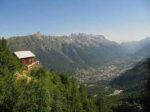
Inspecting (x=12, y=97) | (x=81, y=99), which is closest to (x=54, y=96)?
(x=12, y=97)

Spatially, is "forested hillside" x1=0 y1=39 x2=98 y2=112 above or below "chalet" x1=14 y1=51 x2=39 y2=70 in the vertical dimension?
below

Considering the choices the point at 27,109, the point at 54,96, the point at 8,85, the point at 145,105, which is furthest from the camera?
the point at 54,96

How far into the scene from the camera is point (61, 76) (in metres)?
130

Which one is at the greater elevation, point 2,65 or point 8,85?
point 2,65

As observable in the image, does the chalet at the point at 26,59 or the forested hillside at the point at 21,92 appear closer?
the forested hillside at the point at 21,92

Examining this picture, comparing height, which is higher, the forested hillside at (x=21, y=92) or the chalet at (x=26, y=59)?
the chalet at (x=26, y=59)

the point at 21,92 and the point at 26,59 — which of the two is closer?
the point at 21,92

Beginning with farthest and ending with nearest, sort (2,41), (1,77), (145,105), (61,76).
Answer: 1. (61,76)
2. (2,41)
3. (1,77)
4. (145,105)

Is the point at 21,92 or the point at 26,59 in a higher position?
the point at 26,59

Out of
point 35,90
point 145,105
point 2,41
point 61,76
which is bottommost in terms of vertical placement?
point 145,105

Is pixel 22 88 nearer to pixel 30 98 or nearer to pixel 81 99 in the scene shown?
pixel 30 98

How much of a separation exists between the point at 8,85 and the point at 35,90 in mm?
6445

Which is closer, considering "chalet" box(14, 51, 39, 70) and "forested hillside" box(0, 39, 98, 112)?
"forested hillside" box(0, 39, 98, 112)

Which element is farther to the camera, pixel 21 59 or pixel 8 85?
pixel 21 59
